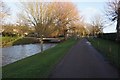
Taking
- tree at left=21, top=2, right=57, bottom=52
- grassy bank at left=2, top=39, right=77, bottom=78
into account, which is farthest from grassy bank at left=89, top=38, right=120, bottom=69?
tree at left=21, top=2, right=57, bottom=52

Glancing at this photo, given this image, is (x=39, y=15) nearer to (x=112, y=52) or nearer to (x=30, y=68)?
(x=112, y=52)

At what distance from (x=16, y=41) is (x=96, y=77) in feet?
172

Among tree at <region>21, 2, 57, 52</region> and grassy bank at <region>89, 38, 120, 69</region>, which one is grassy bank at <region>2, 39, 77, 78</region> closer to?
grassy bank at <region>89, 38, 120, 69</region>

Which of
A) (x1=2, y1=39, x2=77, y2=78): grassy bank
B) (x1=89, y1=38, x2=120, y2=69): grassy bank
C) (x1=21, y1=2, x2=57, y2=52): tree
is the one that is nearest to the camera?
(x1=2, y1=39, x2=77, y2=78): grassy bank

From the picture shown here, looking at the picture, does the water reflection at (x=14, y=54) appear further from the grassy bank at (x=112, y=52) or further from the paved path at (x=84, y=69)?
the grassy bank at (x=112, y=52)

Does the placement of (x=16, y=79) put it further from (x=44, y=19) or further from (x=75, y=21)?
(x=75, y=21)

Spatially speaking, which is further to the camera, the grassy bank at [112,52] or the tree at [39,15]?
the tree at [39,15]

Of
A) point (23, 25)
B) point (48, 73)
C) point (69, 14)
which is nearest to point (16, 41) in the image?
point (69, 14)

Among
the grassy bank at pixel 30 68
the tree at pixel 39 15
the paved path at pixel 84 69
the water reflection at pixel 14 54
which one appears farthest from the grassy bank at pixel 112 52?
the water reflection at pixel 14 54

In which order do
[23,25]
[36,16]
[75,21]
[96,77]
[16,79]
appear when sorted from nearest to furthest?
[16,79] < [96,77] < [36,16] < [23,25] < [75,21]

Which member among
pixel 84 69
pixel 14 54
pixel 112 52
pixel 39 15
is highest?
pixel 39 15

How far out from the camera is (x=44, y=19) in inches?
1131

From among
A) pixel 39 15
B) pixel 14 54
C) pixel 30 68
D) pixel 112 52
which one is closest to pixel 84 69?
pixel 30 68

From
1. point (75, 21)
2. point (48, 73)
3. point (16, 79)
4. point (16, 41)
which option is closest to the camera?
point (16, 79)
